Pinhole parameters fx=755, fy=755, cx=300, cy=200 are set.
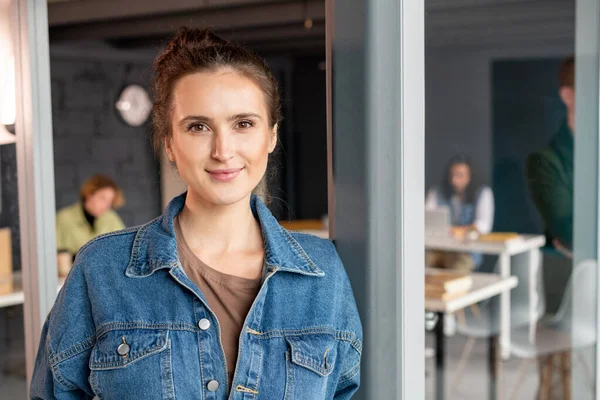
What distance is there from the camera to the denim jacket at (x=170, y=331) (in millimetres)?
1093

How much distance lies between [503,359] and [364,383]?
64.6 inches

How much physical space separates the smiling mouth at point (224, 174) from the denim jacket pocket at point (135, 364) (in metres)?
0.24

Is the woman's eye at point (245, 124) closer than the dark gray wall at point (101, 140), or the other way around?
the woman's eye at point (245, 124)

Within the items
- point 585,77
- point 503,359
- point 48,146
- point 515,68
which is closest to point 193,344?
point 48,146

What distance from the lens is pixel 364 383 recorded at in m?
1.27

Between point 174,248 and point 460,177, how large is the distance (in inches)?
164

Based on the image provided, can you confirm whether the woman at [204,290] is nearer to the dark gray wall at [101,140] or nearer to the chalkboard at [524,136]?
the chalkboard at [524,136]

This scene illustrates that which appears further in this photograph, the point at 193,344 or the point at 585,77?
the point at 585,77

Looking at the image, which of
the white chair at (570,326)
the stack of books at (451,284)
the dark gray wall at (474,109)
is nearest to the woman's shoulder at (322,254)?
the stack of books at (451,284)

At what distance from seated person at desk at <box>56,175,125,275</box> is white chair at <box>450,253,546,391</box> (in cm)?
259

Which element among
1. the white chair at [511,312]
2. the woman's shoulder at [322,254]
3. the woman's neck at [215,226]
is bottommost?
the white chair at [511,312]

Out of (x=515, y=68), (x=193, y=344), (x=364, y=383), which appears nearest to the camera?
(x=193, y=344)

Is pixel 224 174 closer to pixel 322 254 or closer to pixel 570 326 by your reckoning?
pixel 322 254

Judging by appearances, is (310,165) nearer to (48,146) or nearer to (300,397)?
(48,146)
